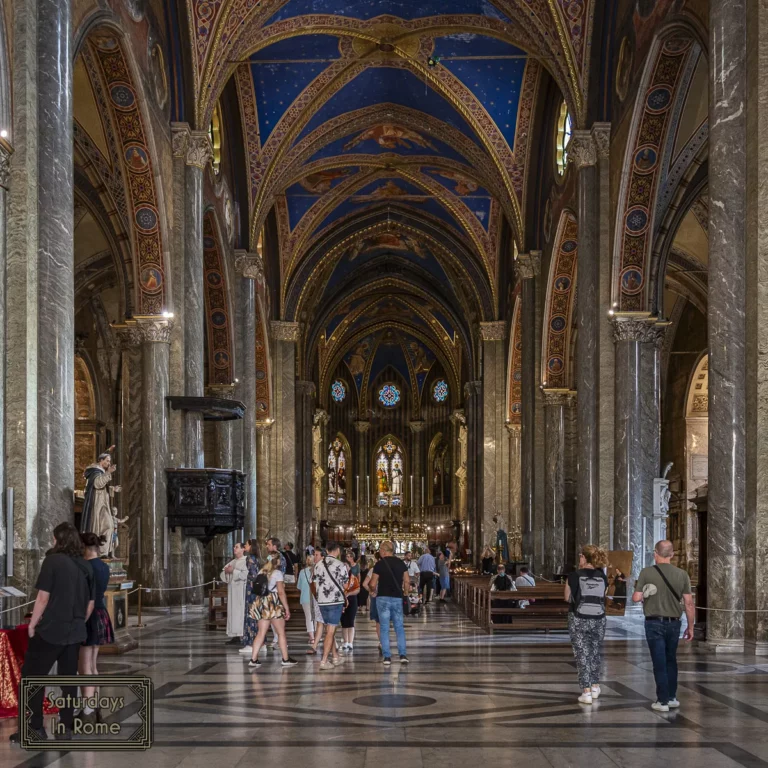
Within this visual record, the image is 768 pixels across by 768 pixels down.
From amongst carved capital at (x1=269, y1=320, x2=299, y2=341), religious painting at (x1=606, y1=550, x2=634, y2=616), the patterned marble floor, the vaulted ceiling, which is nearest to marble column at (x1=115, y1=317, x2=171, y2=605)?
the vaulted ceiling

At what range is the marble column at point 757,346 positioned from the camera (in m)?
12.1

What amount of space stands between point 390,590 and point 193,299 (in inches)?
402

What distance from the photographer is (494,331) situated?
38.8 meters

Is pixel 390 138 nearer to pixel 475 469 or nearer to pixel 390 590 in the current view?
pixel 475 469

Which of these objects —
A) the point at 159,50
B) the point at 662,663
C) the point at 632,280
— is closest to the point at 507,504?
the point at 632,280

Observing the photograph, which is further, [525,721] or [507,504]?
[507,504]

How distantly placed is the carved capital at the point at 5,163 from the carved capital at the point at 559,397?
19262 millimetres

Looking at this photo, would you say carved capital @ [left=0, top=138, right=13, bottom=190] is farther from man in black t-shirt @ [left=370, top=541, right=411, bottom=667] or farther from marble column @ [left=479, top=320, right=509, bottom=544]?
marble column @ [left=479, top=320, right=509, bottom=544]

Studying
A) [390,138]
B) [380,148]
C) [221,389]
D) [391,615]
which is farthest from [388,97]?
[391,615]

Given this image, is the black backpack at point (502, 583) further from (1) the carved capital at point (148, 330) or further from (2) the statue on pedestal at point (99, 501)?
(2) the statue on pedestal at point (99, 501)

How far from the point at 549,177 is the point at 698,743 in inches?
862

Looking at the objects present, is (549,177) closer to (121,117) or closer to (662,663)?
(121,117)

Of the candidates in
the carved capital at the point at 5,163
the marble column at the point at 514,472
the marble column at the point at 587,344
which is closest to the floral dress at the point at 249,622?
the carved capital at the point at 5,163

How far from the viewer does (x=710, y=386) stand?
12930 mm
